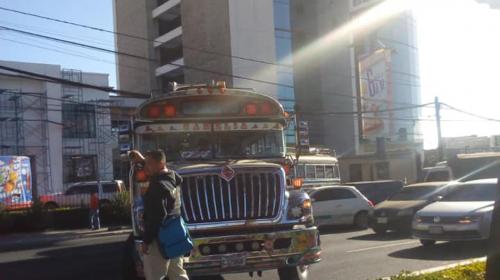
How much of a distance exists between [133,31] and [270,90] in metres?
18.5

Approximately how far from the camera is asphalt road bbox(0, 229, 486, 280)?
34.1 feet

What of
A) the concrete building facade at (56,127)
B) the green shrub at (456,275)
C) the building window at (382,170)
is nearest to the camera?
the green shrub at (456,275)

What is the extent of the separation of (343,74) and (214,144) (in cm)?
5089

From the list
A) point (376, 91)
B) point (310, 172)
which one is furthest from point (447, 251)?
point (376, 91)

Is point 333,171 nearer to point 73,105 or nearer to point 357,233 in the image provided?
point 357,233

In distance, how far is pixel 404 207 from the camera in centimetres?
1630

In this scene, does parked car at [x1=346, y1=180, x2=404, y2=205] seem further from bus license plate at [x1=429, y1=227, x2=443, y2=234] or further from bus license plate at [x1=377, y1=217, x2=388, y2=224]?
bus license plate at [x1=429, y1=227, x2=443, y2=234]

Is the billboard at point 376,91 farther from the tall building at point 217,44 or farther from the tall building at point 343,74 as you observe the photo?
the tall building at point 217,44

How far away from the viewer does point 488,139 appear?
95.1 metres

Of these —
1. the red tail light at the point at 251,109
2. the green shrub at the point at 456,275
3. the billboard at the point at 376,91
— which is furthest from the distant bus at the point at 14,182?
the billboard at the point at 376,91

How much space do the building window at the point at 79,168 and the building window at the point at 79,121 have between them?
1.59 metres

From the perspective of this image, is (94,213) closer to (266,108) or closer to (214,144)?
(214,144)

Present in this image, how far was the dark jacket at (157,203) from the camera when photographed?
6.24 m

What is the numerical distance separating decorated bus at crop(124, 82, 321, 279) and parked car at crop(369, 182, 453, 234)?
8232 millimetres
